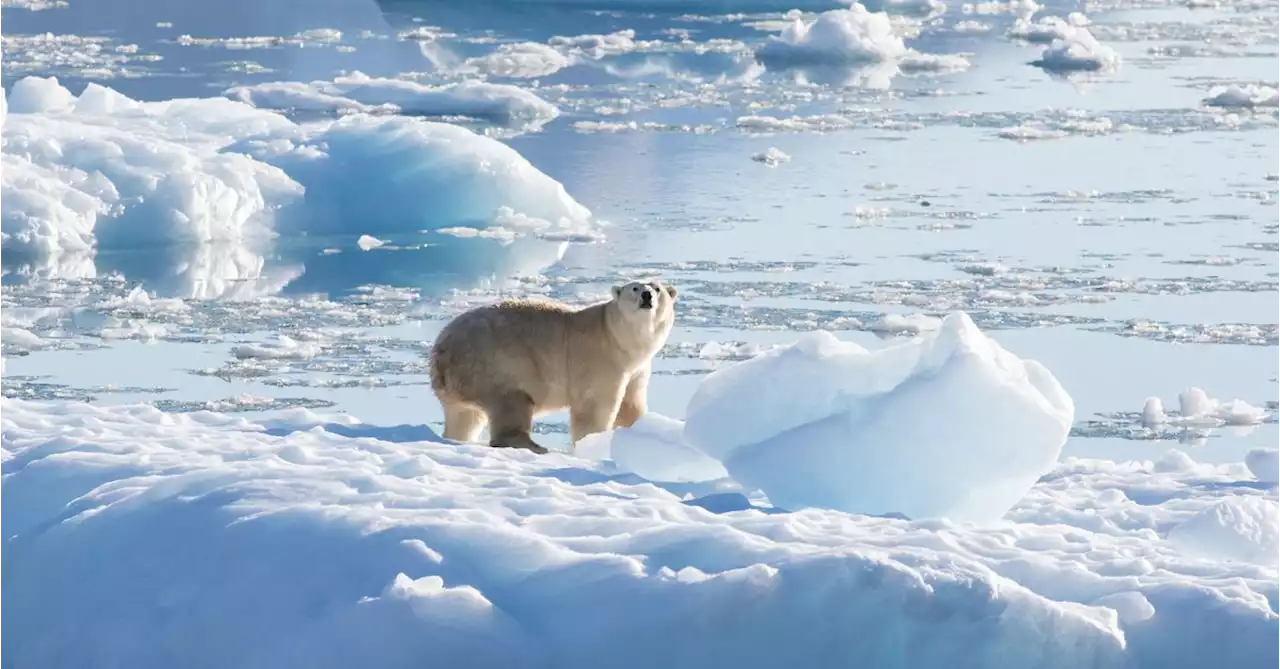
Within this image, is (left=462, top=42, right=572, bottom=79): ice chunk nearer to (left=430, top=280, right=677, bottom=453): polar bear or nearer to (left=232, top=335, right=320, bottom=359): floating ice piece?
(left=232, top=335, right=320, bottom=359): floating ice piece

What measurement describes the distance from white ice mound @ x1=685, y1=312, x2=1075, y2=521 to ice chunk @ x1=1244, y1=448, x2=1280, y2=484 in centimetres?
102

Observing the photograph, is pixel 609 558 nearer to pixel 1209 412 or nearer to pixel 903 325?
pixel 1209 412

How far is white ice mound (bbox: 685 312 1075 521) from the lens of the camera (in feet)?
14.2

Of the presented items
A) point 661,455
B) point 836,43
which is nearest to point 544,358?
point 661,455

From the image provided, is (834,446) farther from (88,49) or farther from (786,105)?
(88,49)

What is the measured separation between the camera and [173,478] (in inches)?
164

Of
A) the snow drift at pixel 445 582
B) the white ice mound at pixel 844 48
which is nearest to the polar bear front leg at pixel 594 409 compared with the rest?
the snow drift at pixel 445 582

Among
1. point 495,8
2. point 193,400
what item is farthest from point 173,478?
point 495,8

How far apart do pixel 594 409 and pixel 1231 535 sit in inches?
73.6

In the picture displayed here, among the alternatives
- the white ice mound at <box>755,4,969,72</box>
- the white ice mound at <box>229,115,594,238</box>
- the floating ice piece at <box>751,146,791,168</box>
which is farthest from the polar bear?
the white ice mound at <box>755,4,969,72</box>

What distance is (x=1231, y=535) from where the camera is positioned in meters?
4.20

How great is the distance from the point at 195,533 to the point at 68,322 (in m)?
4.89

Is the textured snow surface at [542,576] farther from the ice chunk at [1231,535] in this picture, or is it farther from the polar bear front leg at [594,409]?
the polar bear front leg at [594,409]

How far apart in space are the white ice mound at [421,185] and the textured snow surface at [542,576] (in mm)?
6369
